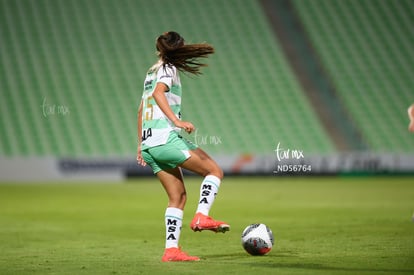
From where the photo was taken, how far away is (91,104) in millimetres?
27078

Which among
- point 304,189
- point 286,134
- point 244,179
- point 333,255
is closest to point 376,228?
point 333,255

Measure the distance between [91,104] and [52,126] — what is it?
156 cm

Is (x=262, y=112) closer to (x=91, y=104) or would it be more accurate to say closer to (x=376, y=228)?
(x=91, y=104)

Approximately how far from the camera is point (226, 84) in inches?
1142

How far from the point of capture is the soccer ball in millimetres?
8125

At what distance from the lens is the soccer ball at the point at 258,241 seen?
8.12m

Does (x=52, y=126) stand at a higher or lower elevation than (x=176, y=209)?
higher

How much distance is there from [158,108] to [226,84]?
21.4 metres

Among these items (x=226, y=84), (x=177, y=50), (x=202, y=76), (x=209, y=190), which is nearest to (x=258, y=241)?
(x=209, y=190)

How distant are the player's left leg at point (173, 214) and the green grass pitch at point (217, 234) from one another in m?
0.18

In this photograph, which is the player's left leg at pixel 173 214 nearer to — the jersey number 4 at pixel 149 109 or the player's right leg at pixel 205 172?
the player's right leg at pixel 205 172

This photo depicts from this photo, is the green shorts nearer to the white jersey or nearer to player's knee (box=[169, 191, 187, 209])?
the white jersey

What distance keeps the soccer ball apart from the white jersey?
1.38 m

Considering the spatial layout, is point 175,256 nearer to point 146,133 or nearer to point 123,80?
point 146,133
